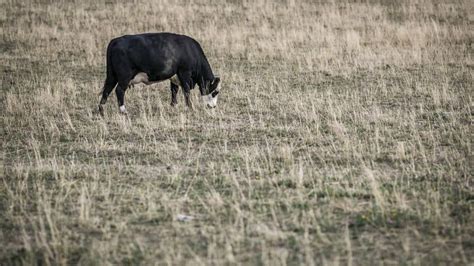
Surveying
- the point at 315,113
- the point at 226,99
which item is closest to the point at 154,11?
the point at 226,99

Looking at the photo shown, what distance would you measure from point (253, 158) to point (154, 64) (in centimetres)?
402

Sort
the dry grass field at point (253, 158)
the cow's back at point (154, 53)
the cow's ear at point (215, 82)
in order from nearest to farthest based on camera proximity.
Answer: the dry grass field at point (253, 158) < the cow's back at point (154, 53) < the cow's ear at point (215, 82)

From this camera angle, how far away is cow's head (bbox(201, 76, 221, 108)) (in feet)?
42.1

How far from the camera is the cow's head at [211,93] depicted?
1284 cm

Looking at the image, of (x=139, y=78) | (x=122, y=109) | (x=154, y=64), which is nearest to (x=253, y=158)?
(x=154, y=64)

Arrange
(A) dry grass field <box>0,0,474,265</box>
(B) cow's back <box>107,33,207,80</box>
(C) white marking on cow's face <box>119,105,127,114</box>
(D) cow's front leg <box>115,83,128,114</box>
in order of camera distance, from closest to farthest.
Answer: (A) dry grass field <box>0,0,474,265</box>
(B) cow's back <box>107,33,207,80</box>
(D) cow's front leg <box>115,83,128,114</box>
(C) white marking on cow's face <box>119,105,127,114</box>

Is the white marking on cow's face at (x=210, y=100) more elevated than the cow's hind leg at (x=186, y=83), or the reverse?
the cow's hind leg at (x=186, y=83)

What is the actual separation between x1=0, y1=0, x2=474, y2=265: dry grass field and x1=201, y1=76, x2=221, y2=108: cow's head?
0.29m

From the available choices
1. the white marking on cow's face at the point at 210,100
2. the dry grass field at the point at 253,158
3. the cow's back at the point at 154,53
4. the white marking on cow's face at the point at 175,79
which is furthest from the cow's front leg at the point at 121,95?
the white marking on cow's face at the point at 210,100

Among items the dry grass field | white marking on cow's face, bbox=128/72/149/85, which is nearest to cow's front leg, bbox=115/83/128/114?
white marking on cow's face, bbox=128/72/149/85

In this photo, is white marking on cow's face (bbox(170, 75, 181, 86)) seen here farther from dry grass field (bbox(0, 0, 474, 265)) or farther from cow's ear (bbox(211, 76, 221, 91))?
cow's ear (bbox(211, 76, 221, 91))

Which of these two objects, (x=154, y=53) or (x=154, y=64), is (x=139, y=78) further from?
(x=154, y=53)

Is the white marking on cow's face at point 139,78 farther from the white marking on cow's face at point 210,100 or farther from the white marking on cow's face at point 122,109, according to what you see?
the white marking on cow's face at point 210,100

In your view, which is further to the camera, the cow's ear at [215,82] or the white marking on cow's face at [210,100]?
the cow's ear at [215,82]
